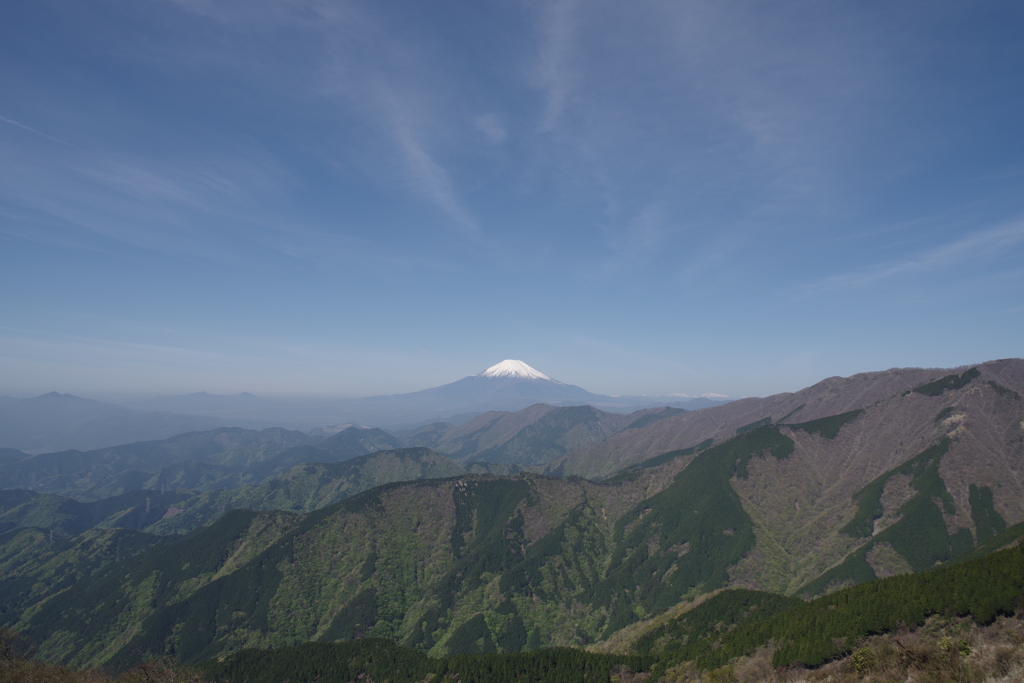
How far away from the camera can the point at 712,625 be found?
11044cm

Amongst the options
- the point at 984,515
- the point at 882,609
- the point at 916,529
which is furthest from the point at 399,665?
the point at 984,515

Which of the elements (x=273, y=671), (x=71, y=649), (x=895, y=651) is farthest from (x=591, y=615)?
(x=71, y=649)

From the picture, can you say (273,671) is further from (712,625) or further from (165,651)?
(712,625)

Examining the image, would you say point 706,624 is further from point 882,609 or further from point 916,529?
point 916,529

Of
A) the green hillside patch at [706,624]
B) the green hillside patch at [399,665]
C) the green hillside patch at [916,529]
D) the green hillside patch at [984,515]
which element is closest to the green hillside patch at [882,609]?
the green hillside patch at [706,624]

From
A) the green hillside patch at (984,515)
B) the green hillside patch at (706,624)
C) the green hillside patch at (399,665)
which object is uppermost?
the green hillside patch at (984,515)

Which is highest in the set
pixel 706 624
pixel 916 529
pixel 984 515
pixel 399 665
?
pixel 984 515

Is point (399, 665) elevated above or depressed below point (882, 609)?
below

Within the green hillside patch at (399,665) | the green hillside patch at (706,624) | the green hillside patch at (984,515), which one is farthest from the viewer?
the green hillside patch at (984,515)

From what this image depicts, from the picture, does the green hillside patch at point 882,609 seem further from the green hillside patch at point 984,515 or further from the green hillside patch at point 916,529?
the green hillside patch at point 984,515

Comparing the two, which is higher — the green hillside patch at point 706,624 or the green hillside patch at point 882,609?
the green hillside patch at point 882,609

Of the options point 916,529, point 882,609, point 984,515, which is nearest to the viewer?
point 882,609

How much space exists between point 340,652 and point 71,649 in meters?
173

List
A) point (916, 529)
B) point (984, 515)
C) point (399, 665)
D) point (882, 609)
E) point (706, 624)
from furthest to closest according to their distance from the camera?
point (916, 529)
point (984, 515)
point (399, 665)
point (706, 624)
point (882, 609)
